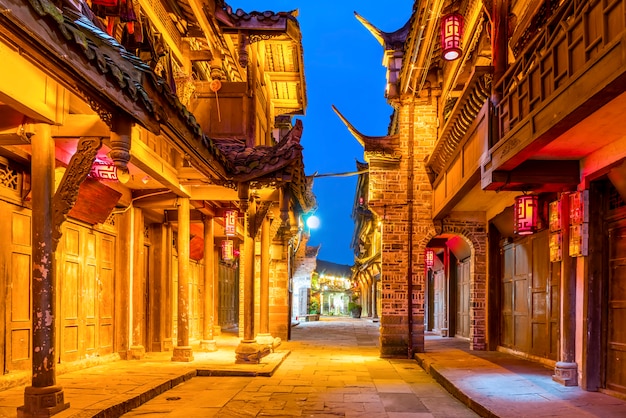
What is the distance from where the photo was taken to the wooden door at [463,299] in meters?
19.0

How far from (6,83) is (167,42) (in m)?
6.34

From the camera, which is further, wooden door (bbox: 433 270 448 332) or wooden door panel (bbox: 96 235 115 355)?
wooden door (bbox: 433 270 448 332)

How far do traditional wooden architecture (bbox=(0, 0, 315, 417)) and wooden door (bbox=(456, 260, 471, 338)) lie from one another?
18.0ft

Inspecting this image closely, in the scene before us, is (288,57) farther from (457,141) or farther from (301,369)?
(301,369)

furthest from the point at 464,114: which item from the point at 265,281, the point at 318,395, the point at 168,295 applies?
the point at 168,295

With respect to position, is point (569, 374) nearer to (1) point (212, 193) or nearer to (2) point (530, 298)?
(2) point (530, 298)

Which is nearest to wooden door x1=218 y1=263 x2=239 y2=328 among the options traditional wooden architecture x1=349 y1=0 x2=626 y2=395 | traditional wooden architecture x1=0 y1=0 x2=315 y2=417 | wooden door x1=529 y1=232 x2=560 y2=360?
traditional wooden architecture x1=0 y1=0 x2=315 y2=417

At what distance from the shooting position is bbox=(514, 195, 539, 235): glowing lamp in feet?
35.1

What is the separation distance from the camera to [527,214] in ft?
35.2

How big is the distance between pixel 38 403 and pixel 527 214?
8.00 meters

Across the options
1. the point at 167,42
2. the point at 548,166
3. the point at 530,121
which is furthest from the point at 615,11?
the point at 167,42

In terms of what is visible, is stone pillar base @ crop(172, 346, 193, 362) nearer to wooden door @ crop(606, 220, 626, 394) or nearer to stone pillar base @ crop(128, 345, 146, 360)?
stone pillar base @ crop(128, 345, 146, 360)

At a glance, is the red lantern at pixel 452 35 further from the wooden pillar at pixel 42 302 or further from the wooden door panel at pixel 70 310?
the wooden door panel at pixel 70 310

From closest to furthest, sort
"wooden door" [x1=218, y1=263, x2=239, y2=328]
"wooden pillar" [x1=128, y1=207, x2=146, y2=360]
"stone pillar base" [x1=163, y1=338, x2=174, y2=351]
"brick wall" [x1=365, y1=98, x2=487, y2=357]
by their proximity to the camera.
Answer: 1. "wooden pillar" [x1=128, y1=207, x2=146, y2=360]
2. "stone pillar base" [x1=163, y1=338, x2=174, y2=351]
3. "brick wall" [x1=365, y1=98, x2=487, y2=357]
4. "wooden door" [x1=218, y1=263, x2=239, y2=328]
